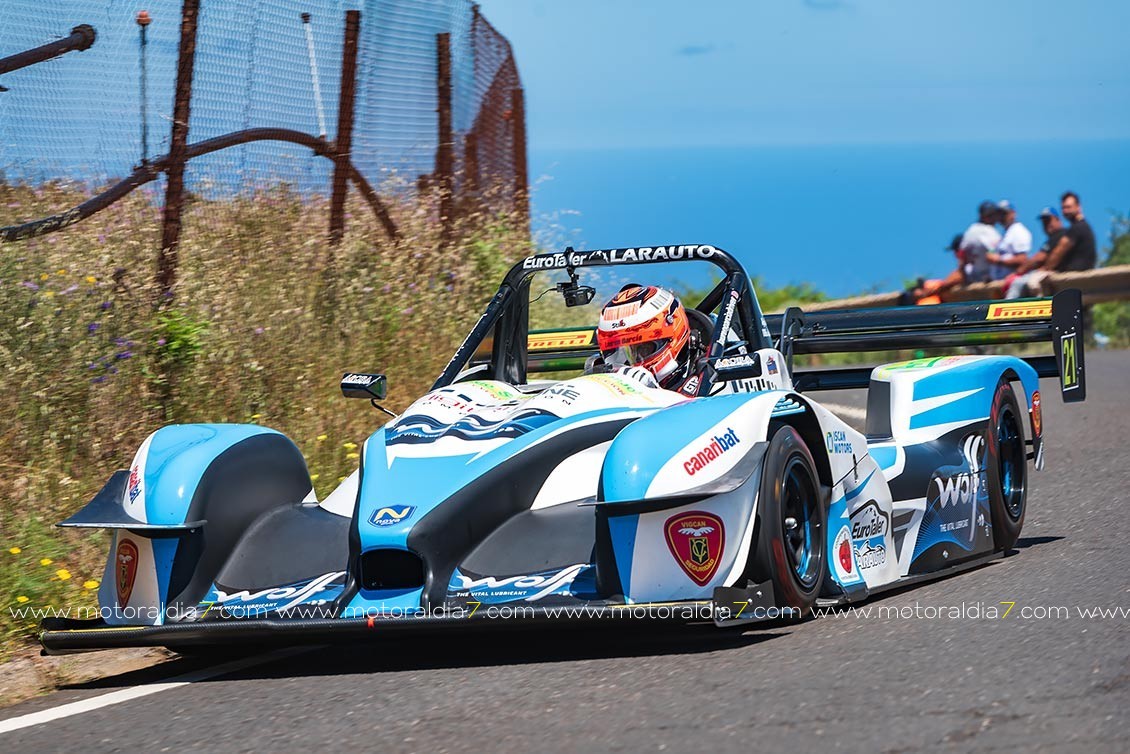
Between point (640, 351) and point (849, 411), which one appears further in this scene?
point (849, 411)

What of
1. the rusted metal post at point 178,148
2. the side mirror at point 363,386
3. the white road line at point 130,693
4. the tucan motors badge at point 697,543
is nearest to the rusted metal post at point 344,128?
the rusted metal post at point 178,148

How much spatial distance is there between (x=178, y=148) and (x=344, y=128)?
5.80 feet

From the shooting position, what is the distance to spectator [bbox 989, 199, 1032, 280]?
1777 cm

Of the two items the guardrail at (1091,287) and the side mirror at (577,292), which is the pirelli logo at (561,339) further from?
the guardrail at (1091,287)

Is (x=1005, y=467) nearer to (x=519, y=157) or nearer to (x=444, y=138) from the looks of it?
(x=444, y=138)

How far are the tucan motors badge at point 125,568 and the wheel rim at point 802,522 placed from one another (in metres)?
2.25

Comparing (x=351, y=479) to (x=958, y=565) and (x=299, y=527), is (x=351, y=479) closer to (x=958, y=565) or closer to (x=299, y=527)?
(x=299, y=527)

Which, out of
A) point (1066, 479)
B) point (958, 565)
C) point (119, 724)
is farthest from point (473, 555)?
point (1066, 479)

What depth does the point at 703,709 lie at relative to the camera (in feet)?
13.4

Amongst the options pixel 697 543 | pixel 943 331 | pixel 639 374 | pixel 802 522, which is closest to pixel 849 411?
pixel 943 331

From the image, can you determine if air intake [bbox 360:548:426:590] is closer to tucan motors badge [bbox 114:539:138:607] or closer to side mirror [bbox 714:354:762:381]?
tucan motors badge [bbox 114:539:138:607]

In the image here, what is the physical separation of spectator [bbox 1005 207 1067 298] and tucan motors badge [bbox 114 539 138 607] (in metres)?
13.7

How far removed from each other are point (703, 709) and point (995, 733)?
0.77m

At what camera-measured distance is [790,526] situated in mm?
5301
